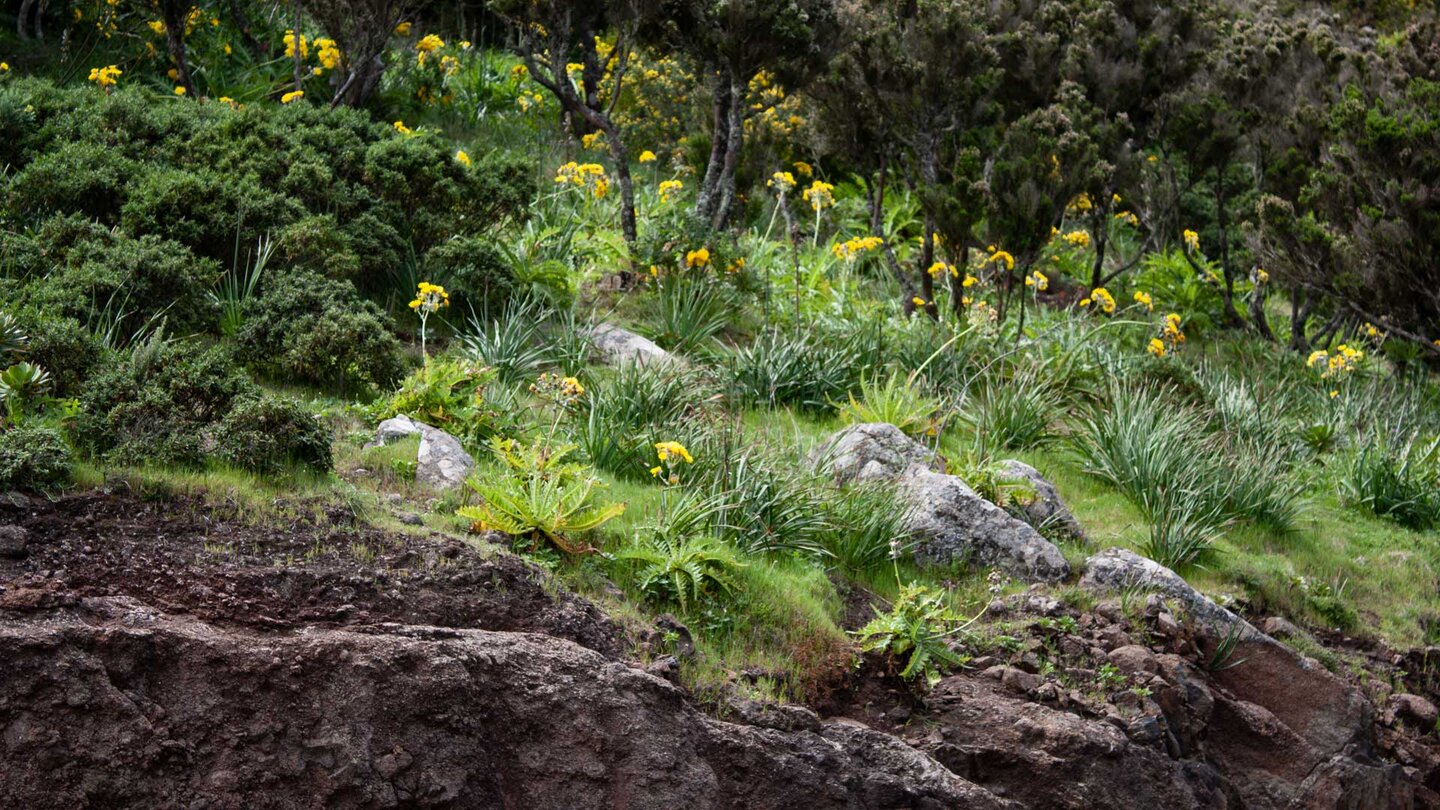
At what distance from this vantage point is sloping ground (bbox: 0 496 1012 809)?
15.1ft

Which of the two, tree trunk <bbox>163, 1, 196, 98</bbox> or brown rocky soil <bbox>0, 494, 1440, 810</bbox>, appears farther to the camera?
tree trunk <bbox>163, 1, 196, 98</bbox>

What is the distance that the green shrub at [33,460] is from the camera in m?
5.56

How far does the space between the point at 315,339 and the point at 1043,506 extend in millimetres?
4376

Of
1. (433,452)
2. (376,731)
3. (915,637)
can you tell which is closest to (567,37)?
(433,452)

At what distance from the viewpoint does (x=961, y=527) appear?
808cm

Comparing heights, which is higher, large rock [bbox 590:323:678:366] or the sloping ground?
the sloping ground

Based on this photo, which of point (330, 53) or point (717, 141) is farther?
point (330, 53)

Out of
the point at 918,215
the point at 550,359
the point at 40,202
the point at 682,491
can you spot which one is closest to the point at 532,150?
the point at 918,215

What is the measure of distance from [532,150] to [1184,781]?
1007 cm

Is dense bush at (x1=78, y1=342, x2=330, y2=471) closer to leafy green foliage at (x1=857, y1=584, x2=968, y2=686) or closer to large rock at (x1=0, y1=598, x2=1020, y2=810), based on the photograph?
large rock at (x1=0, y1=598, x2=1020, y2=810)

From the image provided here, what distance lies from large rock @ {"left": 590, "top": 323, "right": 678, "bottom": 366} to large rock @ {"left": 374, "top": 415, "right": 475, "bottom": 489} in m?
2.55

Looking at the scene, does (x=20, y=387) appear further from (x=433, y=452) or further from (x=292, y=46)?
(x=292, y=46)

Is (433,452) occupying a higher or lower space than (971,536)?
higher

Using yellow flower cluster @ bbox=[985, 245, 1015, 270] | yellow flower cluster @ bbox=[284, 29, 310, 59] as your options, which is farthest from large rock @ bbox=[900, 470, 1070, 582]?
yellow flower cluster @ bbox=[284, 29, 310, 59]
